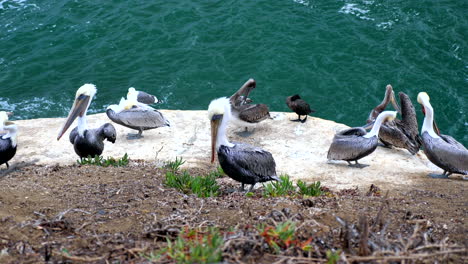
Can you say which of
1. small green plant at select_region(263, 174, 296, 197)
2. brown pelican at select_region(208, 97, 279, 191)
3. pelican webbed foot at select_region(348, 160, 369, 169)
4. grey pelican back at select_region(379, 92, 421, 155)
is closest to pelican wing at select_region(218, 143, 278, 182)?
brown pelican at select_region(208, 97, 279, 191)

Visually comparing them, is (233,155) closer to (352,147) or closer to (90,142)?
(352,147)

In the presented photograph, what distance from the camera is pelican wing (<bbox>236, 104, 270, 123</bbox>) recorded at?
410 inches

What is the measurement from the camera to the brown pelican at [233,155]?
685 cm

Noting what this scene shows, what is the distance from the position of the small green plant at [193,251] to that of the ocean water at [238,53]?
35.0ft

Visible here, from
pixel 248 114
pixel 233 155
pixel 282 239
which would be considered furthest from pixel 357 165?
pixel 282 239

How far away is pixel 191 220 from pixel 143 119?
598 cm

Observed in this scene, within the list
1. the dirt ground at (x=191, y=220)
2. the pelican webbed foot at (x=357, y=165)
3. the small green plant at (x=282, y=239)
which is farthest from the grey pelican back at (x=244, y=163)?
the small green plant at (x=282, y=239)

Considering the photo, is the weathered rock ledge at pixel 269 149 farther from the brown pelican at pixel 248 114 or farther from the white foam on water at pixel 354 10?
the white foam on water at pixel 354 10

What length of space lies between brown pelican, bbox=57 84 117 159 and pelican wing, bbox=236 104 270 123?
8.46 feet

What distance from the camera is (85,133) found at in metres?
9.02

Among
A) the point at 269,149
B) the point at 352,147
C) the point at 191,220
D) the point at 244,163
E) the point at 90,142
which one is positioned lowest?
the point at 269,149

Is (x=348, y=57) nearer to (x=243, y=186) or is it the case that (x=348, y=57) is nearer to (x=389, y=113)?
(x=389, y=113)

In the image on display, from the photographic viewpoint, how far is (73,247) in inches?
165

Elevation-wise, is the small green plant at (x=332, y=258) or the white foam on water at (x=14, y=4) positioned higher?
the small green plant at (x=332, y=258)
